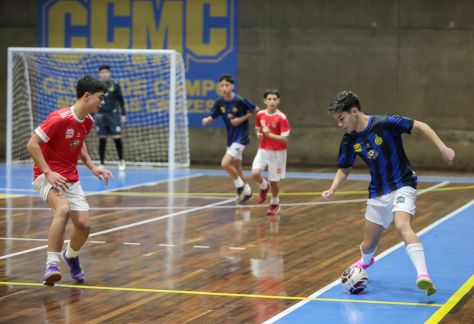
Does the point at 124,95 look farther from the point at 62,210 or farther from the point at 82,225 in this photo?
the point at 62,210

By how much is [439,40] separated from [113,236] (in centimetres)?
1250

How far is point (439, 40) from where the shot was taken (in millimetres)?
21719

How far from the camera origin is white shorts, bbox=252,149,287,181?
13.7 meters

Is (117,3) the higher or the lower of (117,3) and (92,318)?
the higher

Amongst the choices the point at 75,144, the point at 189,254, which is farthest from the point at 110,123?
the point at 75,144

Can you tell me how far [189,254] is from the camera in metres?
10.0

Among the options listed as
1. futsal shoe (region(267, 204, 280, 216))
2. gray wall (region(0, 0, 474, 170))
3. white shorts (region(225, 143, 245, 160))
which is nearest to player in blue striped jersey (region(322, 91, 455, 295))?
futsal shoe (region(267, 204, 280, 216))

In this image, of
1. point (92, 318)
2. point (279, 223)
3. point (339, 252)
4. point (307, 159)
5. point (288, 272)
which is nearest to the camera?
point (92, 318)

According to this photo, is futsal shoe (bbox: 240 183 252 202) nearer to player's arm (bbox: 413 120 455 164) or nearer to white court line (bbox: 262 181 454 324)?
white court line (bbox: 262 181 454 324)

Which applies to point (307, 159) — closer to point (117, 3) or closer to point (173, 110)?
point (173, 110)

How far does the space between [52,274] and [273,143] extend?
632cm

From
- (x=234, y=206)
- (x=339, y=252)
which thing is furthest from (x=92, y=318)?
(x=234, y=206)

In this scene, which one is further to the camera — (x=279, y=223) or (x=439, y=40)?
(x=439, y=40)

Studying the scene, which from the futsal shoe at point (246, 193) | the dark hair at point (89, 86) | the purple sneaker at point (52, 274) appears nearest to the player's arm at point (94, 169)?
the dark hair at point (89, 86)
